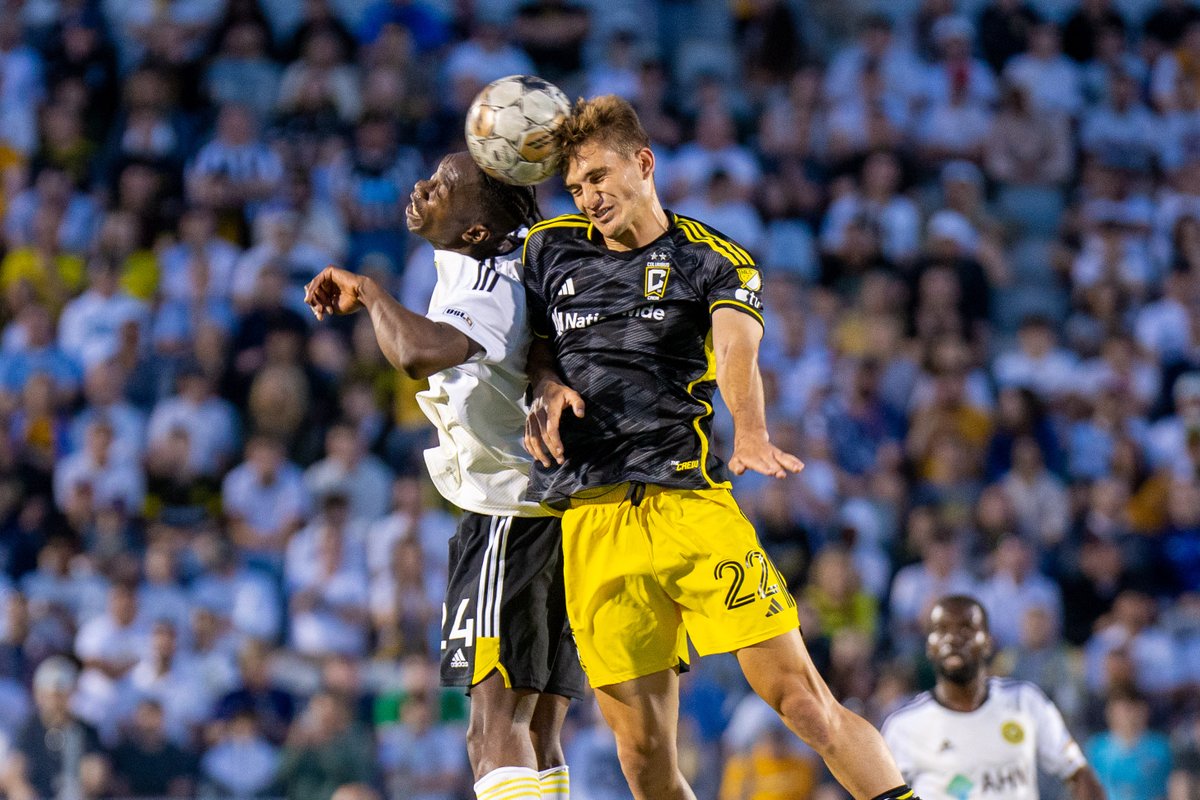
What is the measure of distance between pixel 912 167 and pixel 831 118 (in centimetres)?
86

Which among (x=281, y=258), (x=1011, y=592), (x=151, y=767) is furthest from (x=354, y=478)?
(x=1011, y=592)

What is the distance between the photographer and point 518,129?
521 cm

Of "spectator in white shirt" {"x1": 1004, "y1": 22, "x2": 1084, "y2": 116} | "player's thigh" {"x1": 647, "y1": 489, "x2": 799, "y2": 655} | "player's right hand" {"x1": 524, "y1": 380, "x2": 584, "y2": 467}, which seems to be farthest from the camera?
"spectator in white shirt" {"x1": 1004, "y1": 22, "x2": 1084, "y2": 116}

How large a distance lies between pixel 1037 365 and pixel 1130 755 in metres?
4.32

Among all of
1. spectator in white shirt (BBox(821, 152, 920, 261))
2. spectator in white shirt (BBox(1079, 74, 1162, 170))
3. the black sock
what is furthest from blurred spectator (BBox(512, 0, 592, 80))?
the black sock

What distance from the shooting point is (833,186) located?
46.4ft

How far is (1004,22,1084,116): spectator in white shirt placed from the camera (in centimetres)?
1538

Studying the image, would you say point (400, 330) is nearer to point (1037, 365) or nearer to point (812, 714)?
point (812, 714)

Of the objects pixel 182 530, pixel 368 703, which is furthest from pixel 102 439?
pixel 368 703

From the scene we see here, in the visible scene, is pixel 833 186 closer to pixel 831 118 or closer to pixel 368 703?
pixel 831 118

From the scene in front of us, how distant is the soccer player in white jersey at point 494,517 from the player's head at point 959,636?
2534mm

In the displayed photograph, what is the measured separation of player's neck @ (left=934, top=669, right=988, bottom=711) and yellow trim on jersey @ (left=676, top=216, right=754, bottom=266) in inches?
133

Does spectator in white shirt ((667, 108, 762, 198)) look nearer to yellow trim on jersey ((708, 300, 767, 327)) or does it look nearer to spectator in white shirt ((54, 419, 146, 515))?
spectator in white shirt ((54, 419, 146, 515))

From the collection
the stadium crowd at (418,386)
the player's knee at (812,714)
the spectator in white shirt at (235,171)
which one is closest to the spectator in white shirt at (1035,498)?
the stadium crowd at (418,386)
